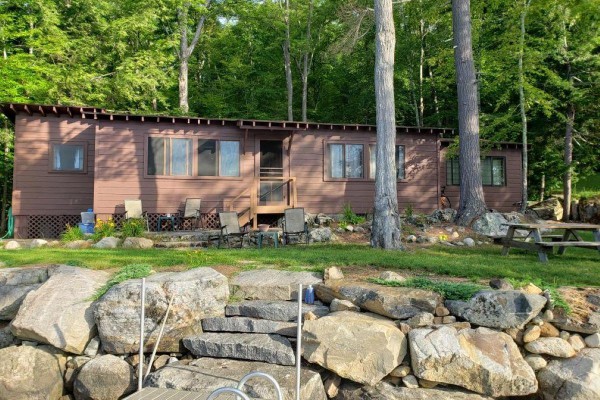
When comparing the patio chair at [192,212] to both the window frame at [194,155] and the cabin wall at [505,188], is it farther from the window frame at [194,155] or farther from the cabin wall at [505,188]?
the cabin wall at [505,188]

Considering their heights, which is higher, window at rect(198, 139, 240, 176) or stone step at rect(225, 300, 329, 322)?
window at rect(198, 139, 240, 176)

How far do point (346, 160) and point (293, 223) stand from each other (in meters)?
4.84

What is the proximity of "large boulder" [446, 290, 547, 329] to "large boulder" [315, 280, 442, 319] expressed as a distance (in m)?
0.36

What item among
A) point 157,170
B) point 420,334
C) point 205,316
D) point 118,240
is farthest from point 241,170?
point 420,334

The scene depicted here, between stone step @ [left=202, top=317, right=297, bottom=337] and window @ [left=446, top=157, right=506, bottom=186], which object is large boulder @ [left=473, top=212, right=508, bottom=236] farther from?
stone step @ [left=202, top=317, right=297, bottom=337]

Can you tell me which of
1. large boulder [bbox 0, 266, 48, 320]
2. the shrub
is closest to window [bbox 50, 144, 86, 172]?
the shrub

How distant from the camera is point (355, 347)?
4.21 m

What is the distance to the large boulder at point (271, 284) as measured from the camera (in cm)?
526

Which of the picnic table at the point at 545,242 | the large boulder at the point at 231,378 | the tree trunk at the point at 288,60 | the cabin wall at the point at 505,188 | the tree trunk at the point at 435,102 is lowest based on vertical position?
the large boulder at the point at 231,378

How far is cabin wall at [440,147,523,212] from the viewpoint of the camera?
16.3 meters

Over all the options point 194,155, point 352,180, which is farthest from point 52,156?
point 352,180

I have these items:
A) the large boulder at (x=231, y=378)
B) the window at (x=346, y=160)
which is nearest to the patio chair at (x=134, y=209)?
the window at (x=346, y=160)

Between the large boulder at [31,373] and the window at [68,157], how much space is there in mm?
9189

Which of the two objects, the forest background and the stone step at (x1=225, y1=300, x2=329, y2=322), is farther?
the forest background
